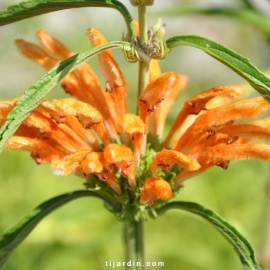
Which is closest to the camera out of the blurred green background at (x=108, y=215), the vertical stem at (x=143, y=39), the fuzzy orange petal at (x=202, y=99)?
the vertical stem at (x=143, y=39)

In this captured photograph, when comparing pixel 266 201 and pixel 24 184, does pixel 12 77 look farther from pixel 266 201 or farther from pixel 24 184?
pixel 266 201

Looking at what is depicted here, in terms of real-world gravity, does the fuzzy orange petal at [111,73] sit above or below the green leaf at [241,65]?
above

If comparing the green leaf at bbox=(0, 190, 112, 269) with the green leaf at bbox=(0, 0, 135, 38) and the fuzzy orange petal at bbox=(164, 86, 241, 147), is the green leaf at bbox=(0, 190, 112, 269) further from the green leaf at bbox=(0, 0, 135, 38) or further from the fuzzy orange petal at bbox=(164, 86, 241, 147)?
the green leaf at bbox=(0, 0, 135, 38)

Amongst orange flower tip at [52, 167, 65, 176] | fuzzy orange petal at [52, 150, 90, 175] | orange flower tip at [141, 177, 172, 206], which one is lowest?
orange flower tip at [141, 177, 172, 206]

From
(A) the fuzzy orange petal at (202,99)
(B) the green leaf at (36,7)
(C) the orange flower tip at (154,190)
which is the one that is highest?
(B) the green leaf at (36,7)

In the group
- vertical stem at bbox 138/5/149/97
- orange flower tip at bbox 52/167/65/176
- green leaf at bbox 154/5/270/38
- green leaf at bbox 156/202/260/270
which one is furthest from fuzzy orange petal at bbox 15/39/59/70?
green leaf at bbox 154/5/270/38

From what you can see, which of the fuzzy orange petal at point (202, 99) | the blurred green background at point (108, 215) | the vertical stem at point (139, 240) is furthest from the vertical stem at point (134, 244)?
the blurred green background at point (108, 215)

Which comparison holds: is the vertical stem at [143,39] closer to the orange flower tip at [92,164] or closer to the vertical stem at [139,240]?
the orange flower tip at [92,164]
